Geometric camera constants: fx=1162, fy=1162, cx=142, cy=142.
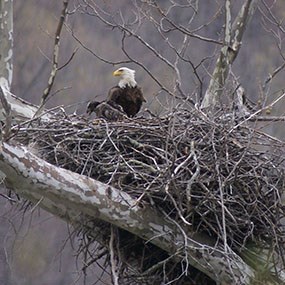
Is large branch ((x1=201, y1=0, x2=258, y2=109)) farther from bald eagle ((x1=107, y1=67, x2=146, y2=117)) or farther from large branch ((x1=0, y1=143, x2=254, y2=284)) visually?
large branch ((x1=0, y1=143, x2=254, y2=284))

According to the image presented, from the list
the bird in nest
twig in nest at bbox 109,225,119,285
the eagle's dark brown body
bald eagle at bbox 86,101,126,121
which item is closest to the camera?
twig in nest at bbox 109,225,119,285

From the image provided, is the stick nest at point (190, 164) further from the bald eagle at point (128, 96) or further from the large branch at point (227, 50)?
the large branch at point (227, 50)

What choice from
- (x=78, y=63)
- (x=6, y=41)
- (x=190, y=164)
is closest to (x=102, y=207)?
(x=190, y=164)

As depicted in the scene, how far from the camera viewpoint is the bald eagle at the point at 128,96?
7027 millimetres

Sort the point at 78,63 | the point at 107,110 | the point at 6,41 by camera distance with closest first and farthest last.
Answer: the point at 107,110 < the point at 6,41 < the point at 78,63

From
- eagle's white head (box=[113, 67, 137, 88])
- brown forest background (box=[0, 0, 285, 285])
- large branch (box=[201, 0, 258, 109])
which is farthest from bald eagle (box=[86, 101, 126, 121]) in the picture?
brown forest background (box=[0, 0, 285, 285])

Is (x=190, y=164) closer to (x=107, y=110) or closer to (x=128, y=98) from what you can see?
(x=107, y=110)

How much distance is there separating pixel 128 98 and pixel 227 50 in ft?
3.00

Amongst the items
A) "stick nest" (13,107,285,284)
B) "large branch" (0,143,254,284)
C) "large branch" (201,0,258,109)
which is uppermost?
"large branch" (201,0,258,109)

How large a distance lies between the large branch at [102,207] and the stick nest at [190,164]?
86 mm

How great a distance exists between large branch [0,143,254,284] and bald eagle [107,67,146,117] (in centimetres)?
135

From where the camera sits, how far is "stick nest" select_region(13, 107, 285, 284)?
559 cm

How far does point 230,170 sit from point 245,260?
0.59m

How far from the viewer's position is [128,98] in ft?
23.1
